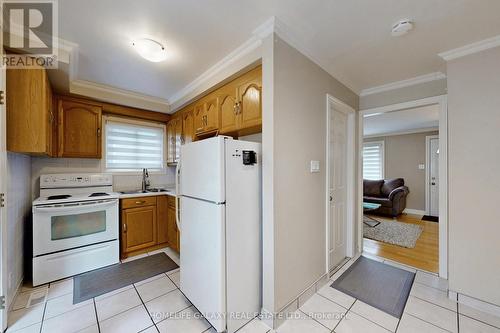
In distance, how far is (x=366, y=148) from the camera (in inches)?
265

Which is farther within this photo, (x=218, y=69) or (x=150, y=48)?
(x=218, y=69)

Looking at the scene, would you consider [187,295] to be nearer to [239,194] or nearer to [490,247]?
[239,194]

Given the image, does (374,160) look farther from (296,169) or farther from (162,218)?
(162,218)

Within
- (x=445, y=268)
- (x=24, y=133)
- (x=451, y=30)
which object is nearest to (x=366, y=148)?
(x=445, y=268)

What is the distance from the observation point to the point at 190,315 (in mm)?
1803

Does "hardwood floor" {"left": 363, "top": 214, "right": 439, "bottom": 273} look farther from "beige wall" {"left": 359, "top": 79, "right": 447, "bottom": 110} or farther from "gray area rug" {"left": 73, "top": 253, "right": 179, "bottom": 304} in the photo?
"gray area rug" {"left": 73, "top": 253, "right": 179, "bottom": 304}

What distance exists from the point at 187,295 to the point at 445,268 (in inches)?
112

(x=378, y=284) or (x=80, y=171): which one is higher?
(x=80, y=171)

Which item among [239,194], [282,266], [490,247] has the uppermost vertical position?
[239,194]

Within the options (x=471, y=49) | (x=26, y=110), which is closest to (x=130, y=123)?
(x=26, y=110)

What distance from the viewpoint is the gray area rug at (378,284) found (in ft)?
6.42

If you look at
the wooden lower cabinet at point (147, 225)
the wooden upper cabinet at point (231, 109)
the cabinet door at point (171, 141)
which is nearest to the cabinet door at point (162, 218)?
the wooden lower cabinet at point (147, 225)

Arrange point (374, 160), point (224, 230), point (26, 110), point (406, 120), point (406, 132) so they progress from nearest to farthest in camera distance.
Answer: point (224, 230) < point (26, 110) < point (406, 120) < point (406, 132) < point (374, 160)

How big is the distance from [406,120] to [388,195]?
6.71 ft
